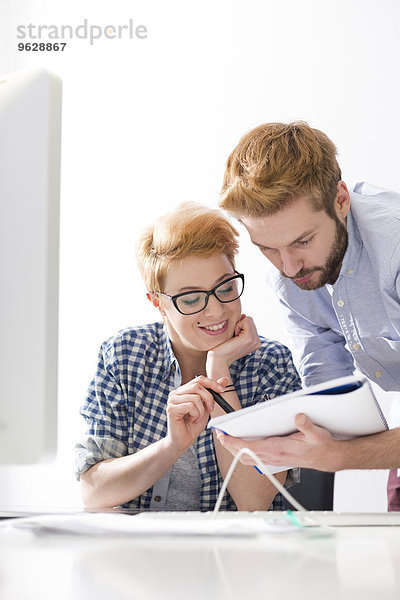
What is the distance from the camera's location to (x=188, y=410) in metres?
1.35

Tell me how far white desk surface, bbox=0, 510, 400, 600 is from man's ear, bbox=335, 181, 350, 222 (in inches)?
38.0

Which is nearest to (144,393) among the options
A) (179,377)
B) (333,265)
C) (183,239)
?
(179,377)

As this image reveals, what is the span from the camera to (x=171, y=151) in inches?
125

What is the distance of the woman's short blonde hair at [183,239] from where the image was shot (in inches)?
65.2

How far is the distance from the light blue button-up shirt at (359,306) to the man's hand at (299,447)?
52 centimetres

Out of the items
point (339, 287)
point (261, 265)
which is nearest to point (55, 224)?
point (339, 287)

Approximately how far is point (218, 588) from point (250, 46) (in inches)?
117

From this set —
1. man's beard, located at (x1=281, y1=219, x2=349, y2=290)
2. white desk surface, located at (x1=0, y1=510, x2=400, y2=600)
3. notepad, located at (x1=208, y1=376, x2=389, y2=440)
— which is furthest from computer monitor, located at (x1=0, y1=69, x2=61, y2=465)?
man's beard, located at (x1=281, y1=219, x2=349, y2=290)

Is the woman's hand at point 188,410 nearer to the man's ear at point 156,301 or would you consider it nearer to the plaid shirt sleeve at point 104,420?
the plaid shirt sleeve at point 104,420

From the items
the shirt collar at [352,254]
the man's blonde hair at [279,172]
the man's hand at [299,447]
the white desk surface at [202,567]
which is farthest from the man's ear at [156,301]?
the white desk surface at [202,567]

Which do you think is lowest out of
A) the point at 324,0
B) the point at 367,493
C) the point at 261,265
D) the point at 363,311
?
the point at 367,493

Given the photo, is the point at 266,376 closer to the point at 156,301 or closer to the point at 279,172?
the point at 156,301

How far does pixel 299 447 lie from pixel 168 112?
2.43 m

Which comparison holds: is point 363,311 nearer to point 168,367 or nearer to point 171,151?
point 168,367
